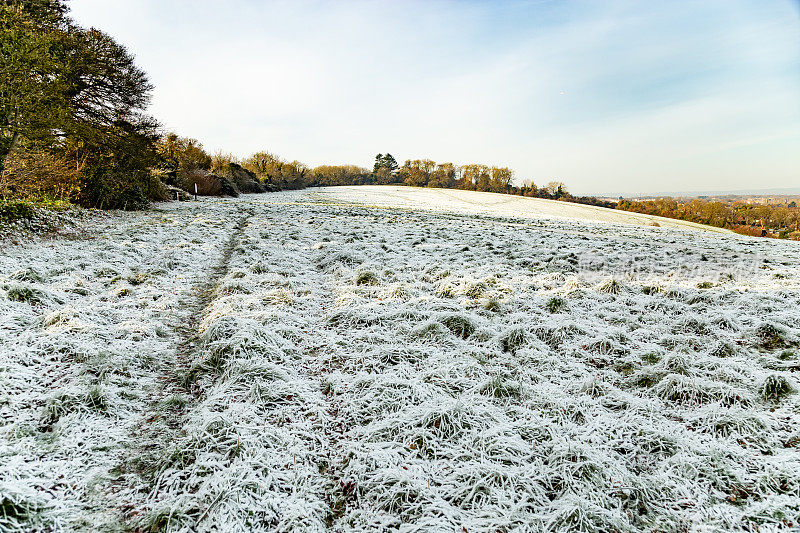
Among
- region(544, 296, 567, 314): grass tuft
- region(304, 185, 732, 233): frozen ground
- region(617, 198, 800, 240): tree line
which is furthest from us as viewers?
region(617, 198, 800, 240): tree line

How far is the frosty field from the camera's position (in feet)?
7.60

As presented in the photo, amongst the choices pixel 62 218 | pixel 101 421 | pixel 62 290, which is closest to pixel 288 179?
pixel 62 218

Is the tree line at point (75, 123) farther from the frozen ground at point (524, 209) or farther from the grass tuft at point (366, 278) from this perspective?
the grass tuft at point (366, 278)

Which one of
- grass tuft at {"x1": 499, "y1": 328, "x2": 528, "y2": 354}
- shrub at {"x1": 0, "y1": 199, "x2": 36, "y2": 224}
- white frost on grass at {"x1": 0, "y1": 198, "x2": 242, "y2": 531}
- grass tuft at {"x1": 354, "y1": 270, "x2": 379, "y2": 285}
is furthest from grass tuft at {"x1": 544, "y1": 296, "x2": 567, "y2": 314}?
shrub at {"x1": 0, "y1": 199, "x2": 36, "y2": 224}

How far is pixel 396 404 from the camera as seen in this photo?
3322 mm

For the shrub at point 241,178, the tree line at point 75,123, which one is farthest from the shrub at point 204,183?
the shrub at point 241,178

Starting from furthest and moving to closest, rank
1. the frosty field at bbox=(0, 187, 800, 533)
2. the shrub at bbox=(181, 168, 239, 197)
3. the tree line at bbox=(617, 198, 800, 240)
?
the shrub at bbox=(181, 168, 239, 197) → the tree line at bbox=(617, 198, 800, 240) → the frosty field at bbox=(0, 187, 800, 533)

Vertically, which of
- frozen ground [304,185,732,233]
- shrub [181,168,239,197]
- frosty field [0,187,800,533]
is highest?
shrub [181,168,239,197]

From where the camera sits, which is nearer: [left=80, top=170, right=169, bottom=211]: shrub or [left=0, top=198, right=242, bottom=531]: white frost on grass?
[left=0, top=198, right=242, bottom=531]: white frost on grass

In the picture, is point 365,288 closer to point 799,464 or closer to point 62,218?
point 799,464

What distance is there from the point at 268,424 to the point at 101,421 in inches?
60.6

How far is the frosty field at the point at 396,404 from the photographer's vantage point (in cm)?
232

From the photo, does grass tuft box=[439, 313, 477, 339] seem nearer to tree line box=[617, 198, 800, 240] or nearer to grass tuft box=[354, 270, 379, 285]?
grass tuft box=[354, 270, 379, 285]

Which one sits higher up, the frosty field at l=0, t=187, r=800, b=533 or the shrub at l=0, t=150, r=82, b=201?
the shrub at l=0, t=150, r=82, b=201
